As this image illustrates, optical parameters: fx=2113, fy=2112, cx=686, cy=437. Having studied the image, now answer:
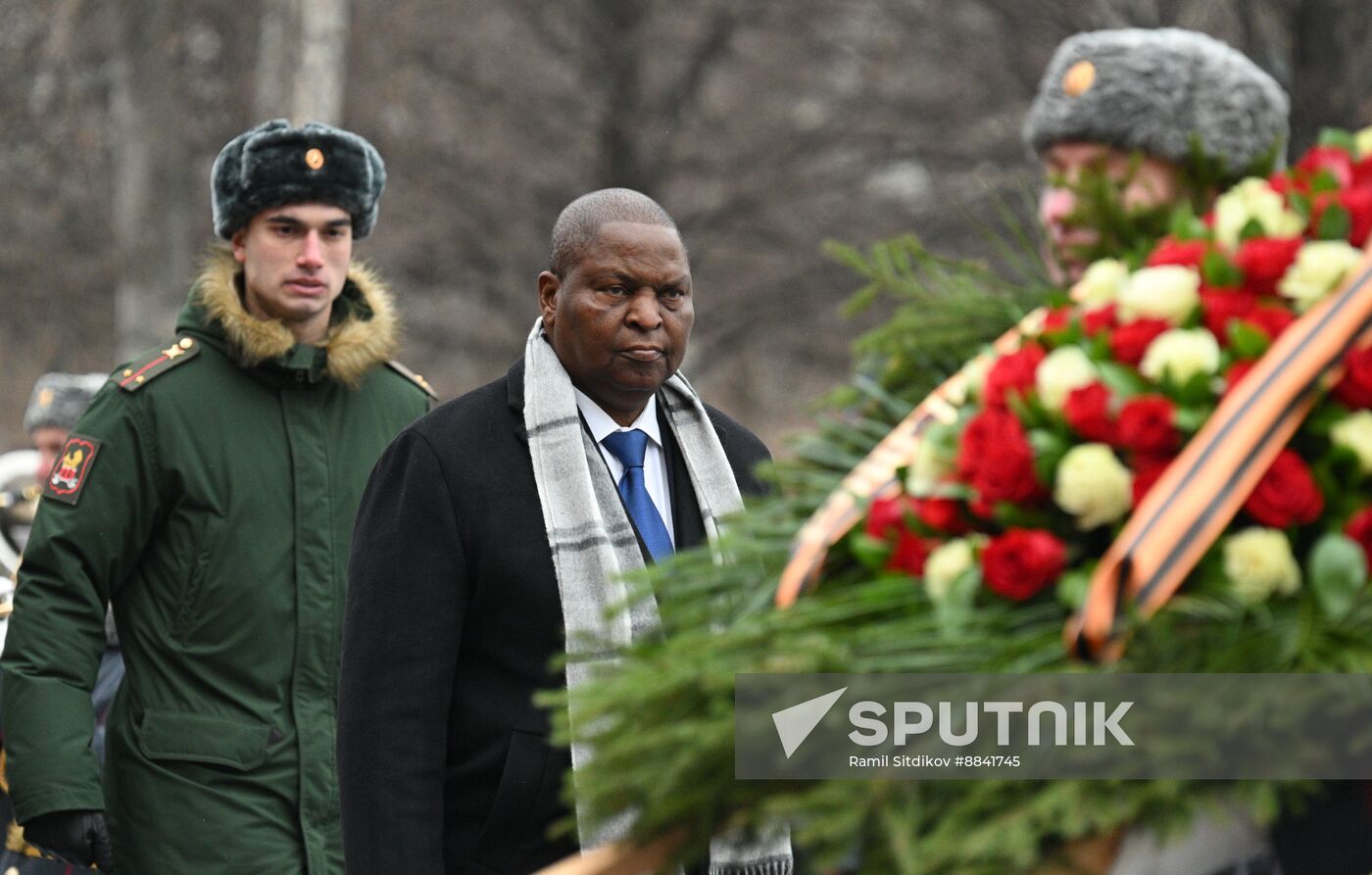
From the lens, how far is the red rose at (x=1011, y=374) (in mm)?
2400

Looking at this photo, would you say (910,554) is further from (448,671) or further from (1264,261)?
(448,671)

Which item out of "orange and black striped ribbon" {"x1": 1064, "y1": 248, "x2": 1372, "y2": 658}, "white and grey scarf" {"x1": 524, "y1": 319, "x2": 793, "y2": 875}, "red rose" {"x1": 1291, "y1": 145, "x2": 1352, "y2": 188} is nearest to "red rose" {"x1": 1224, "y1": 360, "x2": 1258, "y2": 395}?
"orange and black striped ribbon" {"x1": 1064, "y1": 248, "x2": 1372, "y2": 658}

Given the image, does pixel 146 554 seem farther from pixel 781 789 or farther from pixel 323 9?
pixel 323 9

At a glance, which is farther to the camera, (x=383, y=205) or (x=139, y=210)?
(x=383, y=205)

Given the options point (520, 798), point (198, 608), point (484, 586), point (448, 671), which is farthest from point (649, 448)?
point (198, 608)

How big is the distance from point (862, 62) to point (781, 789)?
50.7ft

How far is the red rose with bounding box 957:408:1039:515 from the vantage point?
2.32 m

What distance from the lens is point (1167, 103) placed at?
2805 millimetres

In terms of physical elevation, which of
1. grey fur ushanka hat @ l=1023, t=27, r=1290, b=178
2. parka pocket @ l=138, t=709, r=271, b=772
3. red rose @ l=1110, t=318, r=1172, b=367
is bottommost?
parka pocket @ l=138, t=709, r=271, b=772

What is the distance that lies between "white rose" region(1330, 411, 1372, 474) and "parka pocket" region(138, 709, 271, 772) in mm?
3174

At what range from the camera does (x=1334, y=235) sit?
2.42 metres

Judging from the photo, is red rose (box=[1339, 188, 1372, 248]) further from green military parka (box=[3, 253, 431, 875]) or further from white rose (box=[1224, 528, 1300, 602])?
green military parka (box=[3, 253, 431, 875])

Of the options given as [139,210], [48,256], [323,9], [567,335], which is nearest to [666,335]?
[567,335]

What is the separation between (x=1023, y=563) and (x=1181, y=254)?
47 cm
